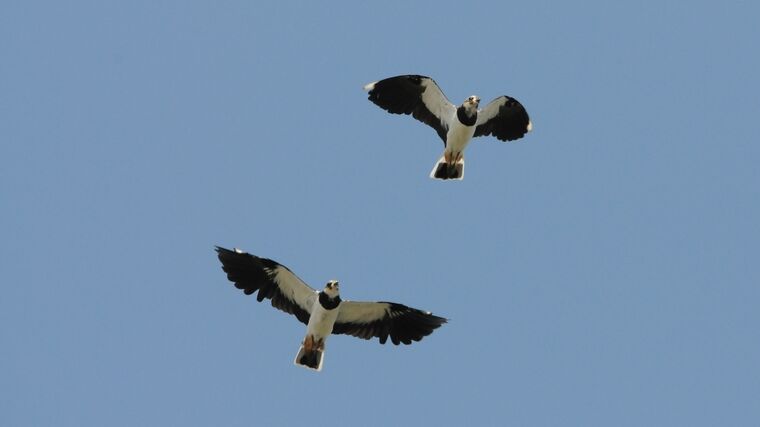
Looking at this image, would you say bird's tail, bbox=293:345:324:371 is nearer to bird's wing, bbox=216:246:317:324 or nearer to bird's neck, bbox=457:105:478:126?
bird's wing, bbox=216:246:317:324

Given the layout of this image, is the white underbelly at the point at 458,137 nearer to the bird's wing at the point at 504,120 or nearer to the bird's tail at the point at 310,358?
the bird's wing at the point at 504,120

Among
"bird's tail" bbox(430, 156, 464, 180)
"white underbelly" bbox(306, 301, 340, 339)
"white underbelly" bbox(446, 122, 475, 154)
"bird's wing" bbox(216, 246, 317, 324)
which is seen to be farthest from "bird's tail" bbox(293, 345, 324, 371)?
"white underbelly" bbox(446, 122, 475, 154)

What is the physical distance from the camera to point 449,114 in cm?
2755

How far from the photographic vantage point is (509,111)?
2747 cm

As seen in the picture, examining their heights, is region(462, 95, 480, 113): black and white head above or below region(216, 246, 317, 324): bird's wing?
above

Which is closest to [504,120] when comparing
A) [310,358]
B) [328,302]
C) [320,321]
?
[328,302]

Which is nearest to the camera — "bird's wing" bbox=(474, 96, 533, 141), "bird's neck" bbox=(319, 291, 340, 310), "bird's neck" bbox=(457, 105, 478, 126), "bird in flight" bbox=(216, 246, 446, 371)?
"bird's neck" bbox=(319, 291, 340, 310)

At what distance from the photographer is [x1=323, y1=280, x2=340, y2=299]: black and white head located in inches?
955

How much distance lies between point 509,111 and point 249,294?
6880mm

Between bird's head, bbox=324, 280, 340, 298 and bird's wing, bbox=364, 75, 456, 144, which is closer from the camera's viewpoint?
bird's head, bbox=324, 280, 340, 298

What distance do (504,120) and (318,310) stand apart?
6279 millimetres

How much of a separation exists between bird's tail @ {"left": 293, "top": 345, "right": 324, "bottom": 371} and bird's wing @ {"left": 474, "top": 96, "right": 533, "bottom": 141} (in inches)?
249

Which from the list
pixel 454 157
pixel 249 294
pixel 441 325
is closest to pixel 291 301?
pixel 249 294

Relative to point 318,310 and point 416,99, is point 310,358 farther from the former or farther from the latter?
point 416,99
